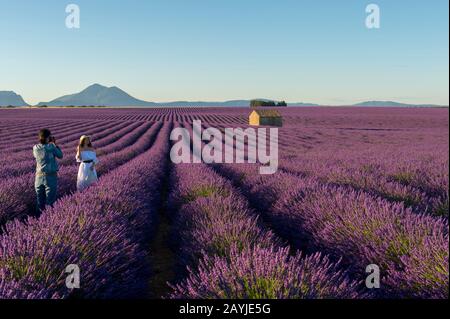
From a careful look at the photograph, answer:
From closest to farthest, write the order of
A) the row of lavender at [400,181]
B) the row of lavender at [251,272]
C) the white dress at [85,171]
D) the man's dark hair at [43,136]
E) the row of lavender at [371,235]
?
the row of lavender at [251,272] < the row of lavender at [371,235] < the row of lavender at [400,181] < the man's dark hair at [43,136] < the white dress at [85,171]

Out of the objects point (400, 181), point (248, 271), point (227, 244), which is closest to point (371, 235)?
point (227, 244)

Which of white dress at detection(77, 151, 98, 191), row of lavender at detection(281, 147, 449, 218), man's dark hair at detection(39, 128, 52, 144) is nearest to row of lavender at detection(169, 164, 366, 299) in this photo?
row of lavender at detection(281, 147, 449, 218)

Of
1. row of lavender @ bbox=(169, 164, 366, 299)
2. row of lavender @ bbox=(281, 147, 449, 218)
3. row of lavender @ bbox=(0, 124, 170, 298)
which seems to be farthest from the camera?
row of lavender @ bbox=(281, 147, 449, 218)

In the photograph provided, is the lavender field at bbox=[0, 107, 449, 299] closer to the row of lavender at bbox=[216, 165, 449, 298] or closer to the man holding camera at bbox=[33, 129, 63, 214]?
the row of lavender at bbox=[216, 165, 449, 298]

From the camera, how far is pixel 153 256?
3875 mm

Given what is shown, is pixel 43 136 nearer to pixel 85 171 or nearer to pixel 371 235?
pixel 85 171

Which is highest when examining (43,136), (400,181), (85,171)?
(43,136)

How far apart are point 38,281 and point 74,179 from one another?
16.2 feet

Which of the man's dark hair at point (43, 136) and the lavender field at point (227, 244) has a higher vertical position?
the man's dark hair at point (43, 136)

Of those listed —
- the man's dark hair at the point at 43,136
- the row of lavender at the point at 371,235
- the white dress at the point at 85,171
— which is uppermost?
the man's dark hair at the point at 43,136

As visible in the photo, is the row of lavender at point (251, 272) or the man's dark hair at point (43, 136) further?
the man's dark hair at point (43, 136)

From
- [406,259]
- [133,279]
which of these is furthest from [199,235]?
[406,259]

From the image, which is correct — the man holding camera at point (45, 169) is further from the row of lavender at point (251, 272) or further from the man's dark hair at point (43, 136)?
the row of lavender at point (251, 272)

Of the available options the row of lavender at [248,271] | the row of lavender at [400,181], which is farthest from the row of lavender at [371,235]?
the row of lavender at [400,181]
